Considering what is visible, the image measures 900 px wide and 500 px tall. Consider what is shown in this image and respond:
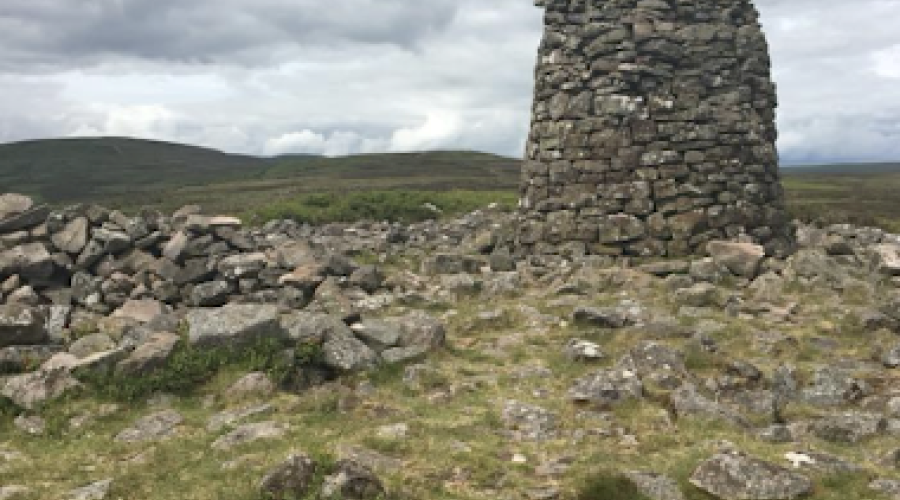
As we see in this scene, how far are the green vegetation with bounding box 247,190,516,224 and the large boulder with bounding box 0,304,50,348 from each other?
1801cm

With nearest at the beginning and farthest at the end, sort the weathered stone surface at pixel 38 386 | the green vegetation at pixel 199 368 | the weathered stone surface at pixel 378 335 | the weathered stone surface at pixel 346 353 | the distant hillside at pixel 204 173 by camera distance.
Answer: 1. the weathered stone surface at pixel 38 386
2. the green vegetation at pixel 199 368
3. the weathered stone surface at pixel 346 353
4. the weathered stone surface at pixel 378 335
5. the distant hillside at pixel 204 173

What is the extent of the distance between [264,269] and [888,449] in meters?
11.3

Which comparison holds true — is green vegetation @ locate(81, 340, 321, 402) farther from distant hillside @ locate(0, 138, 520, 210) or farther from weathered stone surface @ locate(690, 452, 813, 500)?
distant hillside @ locate(0, 138, 520, 210)

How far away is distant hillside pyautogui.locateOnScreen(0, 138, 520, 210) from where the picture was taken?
111 metres

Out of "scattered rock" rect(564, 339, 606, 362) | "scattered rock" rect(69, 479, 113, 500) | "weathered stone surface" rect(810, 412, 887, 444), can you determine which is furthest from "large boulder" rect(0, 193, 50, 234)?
"weathered stone surface" rect(810, 412, 887, 444)

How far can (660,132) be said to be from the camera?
59.4 ft

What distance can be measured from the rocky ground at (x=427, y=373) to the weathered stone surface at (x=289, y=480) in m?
0.02

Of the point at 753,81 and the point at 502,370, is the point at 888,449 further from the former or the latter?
the point at 753,81

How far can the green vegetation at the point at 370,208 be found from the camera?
3053cm

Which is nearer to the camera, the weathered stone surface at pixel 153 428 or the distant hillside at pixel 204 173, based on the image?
the weathered stone surface at pixel 153 428

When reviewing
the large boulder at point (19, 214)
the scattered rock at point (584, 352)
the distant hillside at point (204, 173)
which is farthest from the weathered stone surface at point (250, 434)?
the distant hillside at point (204, 173)

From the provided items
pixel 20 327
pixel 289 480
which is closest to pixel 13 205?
pixel 20 327

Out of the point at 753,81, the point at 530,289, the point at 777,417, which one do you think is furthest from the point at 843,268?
the point at 777,417

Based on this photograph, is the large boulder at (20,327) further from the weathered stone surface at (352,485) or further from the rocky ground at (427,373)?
the weathered stone surface at (352,485)
